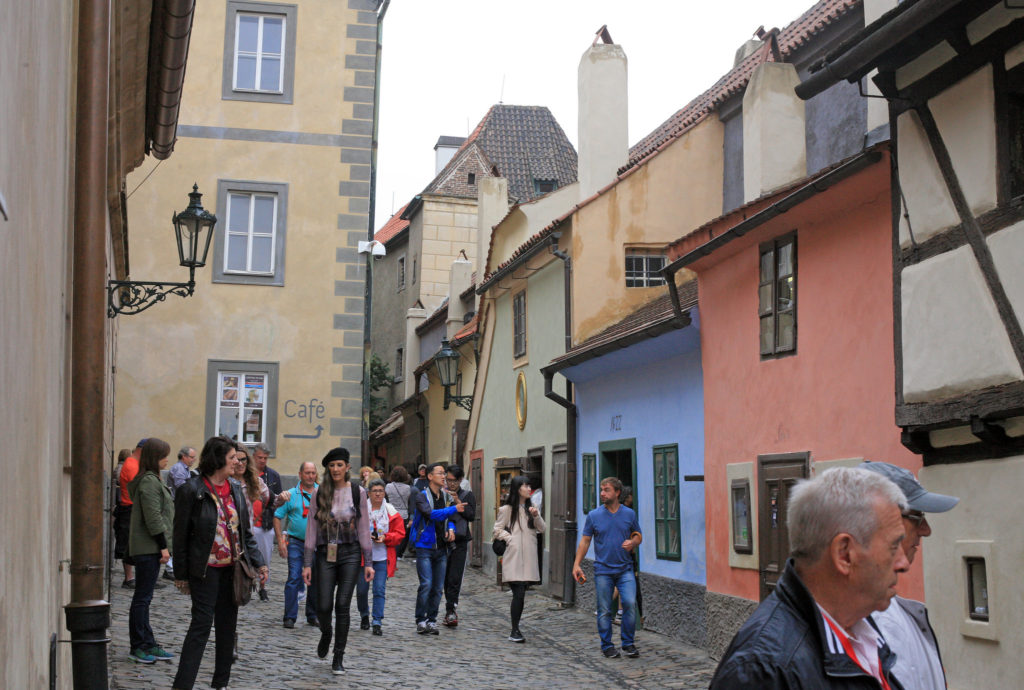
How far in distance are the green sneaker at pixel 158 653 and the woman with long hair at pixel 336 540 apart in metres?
1.30

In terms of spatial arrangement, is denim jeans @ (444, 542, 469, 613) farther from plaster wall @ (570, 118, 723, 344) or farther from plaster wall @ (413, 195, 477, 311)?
plaster wall @ (413, 195, 477, 311)

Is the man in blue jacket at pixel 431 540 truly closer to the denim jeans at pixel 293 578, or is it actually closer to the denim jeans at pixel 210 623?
the denim jeans at pixel 293 578

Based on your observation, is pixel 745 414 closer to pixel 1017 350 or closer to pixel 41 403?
pixel 1017 350

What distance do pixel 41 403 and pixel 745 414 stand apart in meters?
8.41

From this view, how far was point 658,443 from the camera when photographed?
15.8 m

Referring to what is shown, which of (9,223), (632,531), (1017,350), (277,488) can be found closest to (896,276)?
(1017,350)

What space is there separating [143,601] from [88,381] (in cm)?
500

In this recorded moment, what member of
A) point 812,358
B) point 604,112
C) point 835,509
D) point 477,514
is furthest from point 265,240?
point 835,509

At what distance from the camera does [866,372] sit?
10109 mm

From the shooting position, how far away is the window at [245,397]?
2162 cm

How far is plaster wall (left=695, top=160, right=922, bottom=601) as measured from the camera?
9.93 meters

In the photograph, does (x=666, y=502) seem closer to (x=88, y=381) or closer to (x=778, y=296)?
(x=778, y=296)

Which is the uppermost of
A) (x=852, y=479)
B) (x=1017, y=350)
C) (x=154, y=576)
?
(x=1017, y=350)

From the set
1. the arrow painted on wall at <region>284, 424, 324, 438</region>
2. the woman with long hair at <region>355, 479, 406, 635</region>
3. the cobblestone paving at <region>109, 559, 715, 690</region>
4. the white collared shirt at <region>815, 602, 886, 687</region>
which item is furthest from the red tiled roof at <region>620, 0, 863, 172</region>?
the white collared shirt at <region>815, 602, 886, 687</region>
